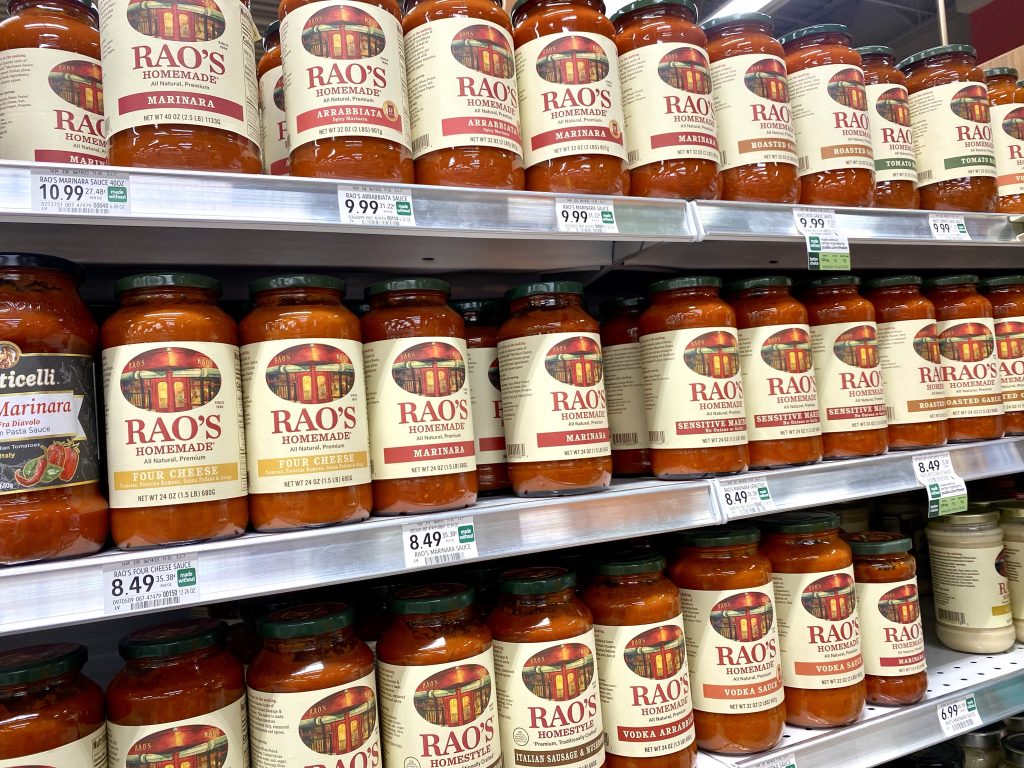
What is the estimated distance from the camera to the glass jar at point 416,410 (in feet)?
2.97

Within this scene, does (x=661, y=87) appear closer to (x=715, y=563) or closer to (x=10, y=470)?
(x=715, y=563)

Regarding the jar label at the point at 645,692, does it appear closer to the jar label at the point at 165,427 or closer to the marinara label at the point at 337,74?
the jar label at the point at 165,427

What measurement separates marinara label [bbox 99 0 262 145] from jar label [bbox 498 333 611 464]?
1.62 ft

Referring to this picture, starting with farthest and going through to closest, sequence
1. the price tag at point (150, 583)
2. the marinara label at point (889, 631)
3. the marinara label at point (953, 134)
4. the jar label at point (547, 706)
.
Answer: the marinara label at point (953, 134), the marinara label at point (889, 631), the jar label at point (547, 706), the price tag at point (150, 583)

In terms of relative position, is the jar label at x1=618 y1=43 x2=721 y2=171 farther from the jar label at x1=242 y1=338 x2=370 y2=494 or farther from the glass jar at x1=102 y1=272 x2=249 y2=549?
the glass jar at x1=102 y1=272 x2=249 y2=549

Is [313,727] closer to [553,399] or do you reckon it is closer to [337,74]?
[553,399]

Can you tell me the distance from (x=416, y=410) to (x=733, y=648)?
2.06 feet

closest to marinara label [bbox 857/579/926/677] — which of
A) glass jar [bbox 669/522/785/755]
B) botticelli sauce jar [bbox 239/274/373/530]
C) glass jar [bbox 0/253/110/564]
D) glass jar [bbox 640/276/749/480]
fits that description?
glass jar [bbox 669/522/785/755]

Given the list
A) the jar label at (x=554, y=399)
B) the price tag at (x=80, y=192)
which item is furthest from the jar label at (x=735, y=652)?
the price tag at (x=80, y=192)

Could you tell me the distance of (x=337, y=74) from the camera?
87 cm

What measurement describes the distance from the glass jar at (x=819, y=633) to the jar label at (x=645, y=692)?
0.80ft

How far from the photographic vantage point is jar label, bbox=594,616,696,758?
3.27 feet

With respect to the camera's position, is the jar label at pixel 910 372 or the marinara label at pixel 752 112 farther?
the jar label at pixel 910 372

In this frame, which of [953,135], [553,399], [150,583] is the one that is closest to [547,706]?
[553,399]
